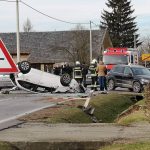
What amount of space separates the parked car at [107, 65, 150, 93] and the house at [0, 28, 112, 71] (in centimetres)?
4697

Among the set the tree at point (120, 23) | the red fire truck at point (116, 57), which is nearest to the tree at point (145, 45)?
the tree at point (120, 23)

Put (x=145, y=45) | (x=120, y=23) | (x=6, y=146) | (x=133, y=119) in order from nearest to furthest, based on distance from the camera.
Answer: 1. (x=6, y=146)
2. (x=133, y=119)
3. (x=120, y=23)
4. (x=145, y=45)

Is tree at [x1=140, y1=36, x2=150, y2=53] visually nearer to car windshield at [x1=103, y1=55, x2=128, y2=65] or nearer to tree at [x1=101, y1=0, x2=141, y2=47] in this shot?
tree at [x1=101, y1=0, x2=141, y2=47]

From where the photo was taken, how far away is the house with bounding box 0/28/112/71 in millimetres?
80938

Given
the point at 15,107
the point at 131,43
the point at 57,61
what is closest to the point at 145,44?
the point at 131,43

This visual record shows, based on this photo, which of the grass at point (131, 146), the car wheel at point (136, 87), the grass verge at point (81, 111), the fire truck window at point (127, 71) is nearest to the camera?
the grass at point (131, 146)

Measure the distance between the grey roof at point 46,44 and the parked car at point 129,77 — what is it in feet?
156

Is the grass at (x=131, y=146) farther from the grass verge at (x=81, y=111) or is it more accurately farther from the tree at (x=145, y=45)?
the tree at (x=145, y=45)

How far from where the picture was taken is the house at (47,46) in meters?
80.9

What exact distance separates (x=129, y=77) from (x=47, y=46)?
55817 mm

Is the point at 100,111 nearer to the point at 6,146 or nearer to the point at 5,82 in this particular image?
the point at 6,146

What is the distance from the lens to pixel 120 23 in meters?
96.4

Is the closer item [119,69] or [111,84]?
[119,69]

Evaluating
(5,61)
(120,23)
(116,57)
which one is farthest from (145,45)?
(5,61)
